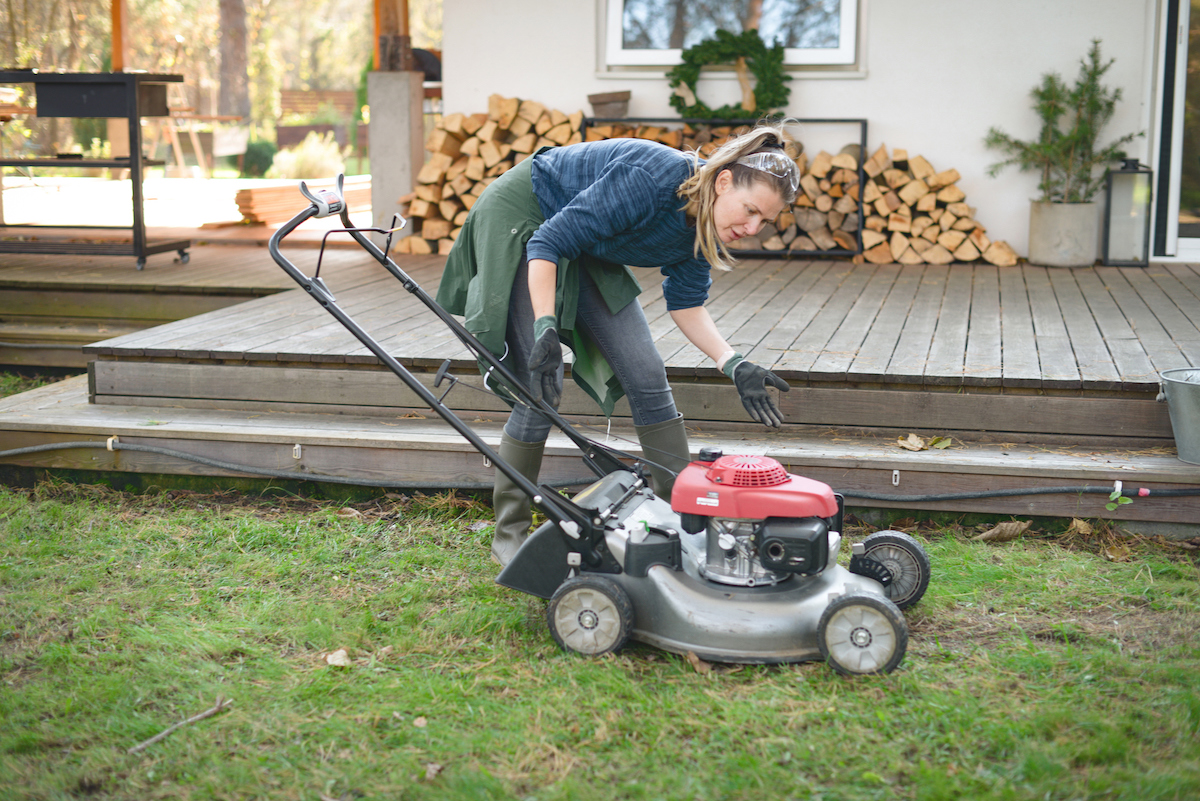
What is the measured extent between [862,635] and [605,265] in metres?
1.08

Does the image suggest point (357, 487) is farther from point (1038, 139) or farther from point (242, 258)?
point (1038, 139)

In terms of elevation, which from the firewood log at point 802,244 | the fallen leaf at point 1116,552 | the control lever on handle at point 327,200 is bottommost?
the fallen leaf at point 1116,552

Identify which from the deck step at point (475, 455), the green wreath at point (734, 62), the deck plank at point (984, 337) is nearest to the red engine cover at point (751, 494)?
the deck step at point (475, 455)

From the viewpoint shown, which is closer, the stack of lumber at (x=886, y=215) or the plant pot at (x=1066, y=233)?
the plant pot at (x=1066, y=233)

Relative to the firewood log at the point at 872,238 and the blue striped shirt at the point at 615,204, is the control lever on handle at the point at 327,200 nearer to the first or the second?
the blue striped shirt at the point at 615,204

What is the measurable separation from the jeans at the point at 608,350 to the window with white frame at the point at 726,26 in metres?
4.39

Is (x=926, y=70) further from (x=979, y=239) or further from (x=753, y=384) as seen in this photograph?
(x=753, y=384)

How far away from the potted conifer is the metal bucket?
323cm

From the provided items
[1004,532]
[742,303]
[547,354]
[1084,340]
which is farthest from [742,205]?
[742,303]

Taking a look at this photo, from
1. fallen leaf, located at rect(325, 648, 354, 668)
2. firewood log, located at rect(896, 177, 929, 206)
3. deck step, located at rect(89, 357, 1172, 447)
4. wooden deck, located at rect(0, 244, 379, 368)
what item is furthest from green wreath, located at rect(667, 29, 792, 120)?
fallen leaf, located at rect(325, 648, 354, 668)

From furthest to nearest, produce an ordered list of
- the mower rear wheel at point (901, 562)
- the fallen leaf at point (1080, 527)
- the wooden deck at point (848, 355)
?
the wooden deck at point (848, 355) → the fallen leaf at point (1080, 527) → the mower rear wheel at point (901, 562)

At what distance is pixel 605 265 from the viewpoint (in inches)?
106

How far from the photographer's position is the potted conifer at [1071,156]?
611 centimetres

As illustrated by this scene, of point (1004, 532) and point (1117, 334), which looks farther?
point (1117, 334)
